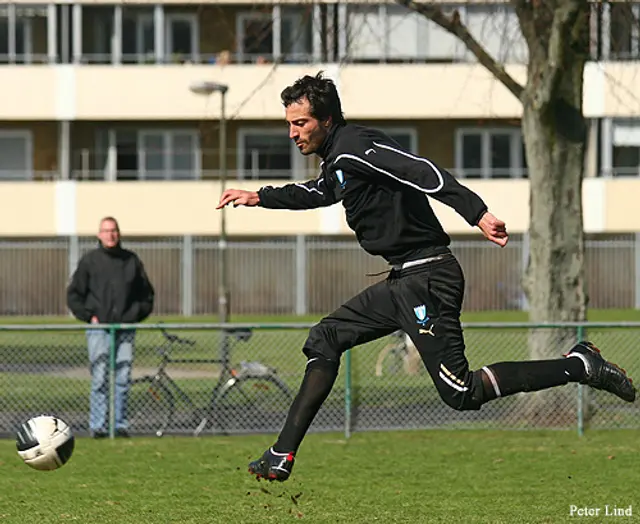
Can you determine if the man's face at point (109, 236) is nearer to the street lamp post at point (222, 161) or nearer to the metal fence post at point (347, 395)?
the metal fence post at point (347, 395)

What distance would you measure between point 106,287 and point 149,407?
132cm

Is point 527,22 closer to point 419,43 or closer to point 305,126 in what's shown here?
point 305,126

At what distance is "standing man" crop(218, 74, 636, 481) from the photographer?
7668 mm

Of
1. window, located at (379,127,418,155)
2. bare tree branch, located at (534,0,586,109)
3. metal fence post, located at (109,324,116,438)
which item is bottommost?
metal fence post, located at (109,324,116,438)

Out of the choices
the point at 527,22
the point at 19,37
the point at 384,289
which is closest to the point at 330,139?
the point at 384,289

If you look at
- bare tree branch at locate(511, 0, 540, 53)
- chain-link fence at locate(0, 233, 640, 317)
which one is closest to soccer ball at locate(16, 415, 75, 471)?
bare tree branch at locate(511, 0, 540, 53)


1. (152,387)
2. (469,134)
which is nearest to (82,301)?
(152,387)

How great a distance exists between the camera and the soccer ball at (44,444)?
28.4ft

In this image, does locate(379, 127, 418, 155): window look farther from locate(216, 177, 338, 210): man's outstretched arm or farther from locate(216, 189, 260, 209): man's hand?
locate(216, 189, 260, 209): man's hand

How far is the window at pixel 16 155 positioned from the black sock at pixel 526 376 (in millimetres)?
36099

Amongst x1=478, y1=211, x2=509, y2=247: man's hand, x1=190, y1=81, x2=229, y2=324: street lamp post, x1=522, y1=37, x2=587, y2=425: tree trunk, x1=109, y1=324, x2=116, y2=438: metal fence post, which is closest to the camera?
x1=478, y1=211, x2=509, y2=247: man's hand

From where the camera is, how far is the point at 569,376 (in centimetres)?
795

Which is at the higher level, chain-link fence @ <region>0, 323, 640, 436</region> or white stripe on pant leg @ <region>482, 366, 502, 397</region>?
white stripe on pant leg @ <region>482, 366, 502, 397</region>

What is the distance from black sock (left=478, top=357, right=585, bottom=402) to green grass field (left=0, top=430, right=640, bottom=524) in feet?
3.68
